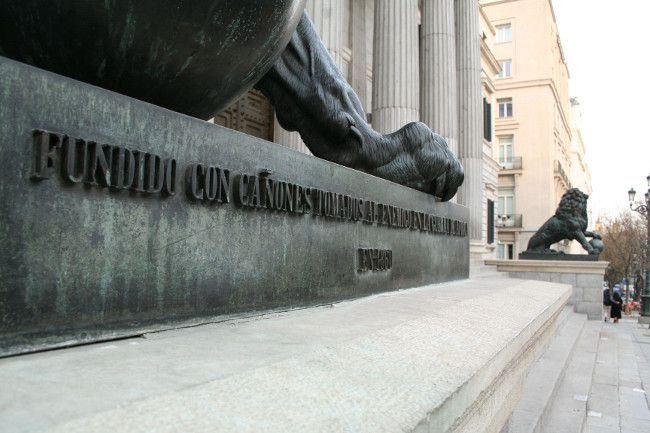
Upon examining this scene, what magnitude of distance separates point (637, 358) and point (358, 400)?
10.4m

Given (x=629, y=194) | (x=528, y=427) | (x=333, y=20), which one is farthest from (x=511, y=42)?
(x=528, y=427)

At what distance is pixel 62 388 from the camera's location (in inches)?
38.9

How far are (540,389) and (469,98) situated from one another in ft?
51.1

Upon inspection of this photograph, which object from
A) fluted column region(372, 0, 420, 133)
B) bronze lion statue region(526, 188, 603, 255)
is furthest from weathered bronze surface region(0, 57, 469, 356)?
bronze lion statue region(526, 188, 603, 255)

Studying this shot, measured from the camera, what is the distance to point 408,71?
13.6 meters

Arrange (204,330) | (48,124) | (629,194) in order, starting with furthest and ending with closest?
(629,194)
(204,330)
(48,124)

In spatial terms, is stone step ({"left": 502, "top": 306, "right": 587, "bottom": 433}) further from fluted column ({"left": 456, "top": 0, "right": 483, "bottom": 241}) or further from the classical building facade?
fluted column ({"left": 456, "top": 0, "right": 483, "bottom": 241})

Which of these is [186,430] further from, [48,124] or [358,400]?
[48,124]

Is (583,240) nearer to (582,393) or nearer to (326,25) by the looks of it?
(326,25)

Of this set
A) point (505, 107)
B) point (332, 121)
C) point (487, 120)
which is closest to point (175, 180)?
point (332, 121)

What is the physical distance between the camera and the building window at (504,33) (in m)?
45.3

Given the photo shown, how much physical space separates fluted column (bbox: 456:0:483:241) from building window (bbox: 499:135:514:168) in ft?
90.2

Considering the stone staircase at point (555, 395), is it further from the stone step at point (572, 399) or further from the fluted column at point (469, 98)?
the fluted column at point (469, 98)

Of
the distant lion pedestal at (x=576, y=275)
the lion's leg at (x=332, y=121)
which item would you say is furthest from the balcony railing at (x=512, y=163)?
the lion's leg at (x=332, y=121)
